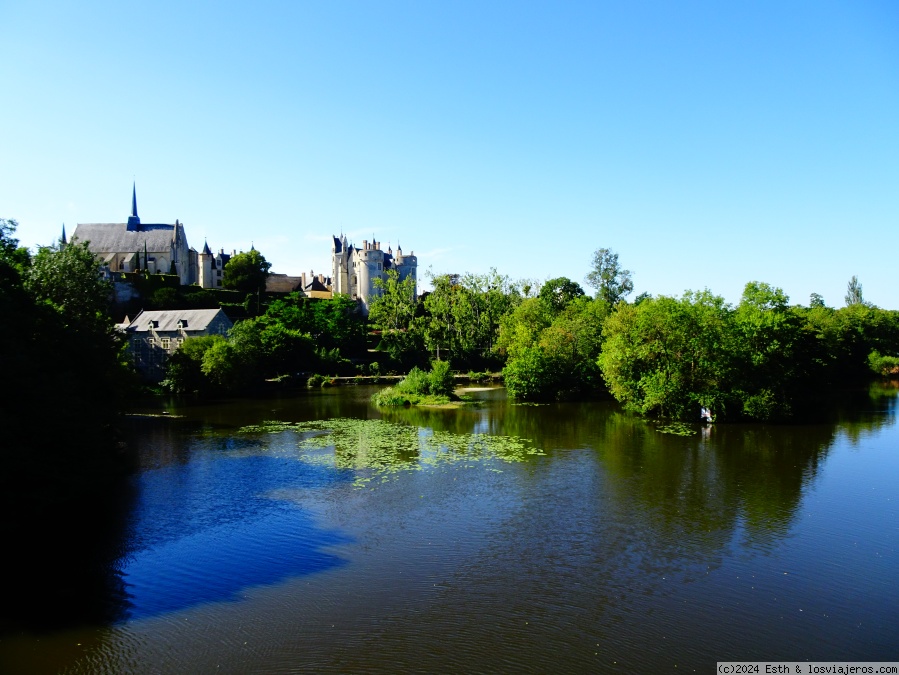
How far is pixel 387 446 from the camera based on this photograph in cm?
2805

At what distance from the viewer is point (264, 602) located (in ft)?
41.9

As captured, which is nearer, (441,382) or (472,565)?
(472,565)

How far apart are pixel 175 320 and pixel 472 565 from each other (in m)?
49.4

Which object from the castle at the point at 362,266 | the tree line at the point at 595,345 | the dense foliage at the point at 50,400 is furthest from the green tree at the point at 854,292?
the dense foliage at the point at 50,400

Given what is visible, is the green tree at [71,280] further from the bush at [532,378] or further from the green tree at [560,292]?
the green tree at [560,292]

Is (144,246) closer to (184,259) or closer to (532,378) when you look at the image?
(184,259)

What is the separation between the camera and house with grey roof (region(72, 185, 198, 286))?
8225 centimetres

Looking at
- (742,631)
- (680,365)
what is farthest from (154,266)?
(742,631)

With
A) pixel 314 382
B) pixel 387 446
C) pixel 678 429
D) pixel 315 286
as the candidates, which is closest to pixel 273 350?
pixel 314 382

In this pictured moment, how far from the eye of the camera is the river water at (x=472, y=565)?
1110 centimetres

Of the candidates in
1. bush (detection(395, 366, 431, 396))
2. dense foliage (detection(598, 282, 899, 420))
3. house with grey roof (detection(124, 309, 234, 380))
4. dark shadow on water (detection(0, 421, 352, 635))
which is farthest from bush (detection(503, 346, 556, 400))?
house with grey roof (detection(124, 309, 234, 380))

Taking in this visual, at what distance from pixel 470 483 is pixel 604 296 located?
191 ft

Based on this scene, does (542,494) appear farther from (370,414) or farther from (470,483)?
(370,414)

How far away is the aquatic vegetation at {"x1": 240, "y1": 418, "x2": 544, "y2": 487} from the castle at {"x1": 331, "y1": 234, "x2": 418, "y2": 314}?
55.1 m
